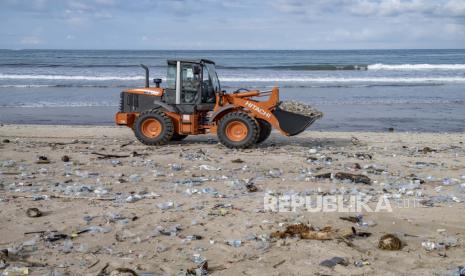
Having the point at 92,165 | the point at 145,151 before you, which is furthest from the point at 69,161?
the point at 145,151

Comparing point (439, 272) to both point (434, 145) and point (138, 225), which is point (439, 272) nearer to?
point (138, 225)

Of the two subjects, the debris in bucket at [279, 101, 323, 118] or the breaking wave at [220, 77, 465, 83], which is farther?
the breaking wave at [220, 77, 465, 83]

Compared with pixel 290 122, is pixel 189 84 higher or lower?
higher

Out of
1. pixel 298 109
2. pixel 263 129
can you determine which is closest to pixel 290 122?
pixel 298 109

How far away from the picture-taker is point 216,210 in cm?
736

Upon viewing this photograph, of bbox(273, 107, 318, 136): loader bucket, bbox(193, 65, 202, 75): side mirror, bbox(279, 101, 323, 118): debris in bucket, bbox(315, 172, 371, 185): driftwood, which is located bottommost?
bbox(315, 172, 371, 185): driftwood

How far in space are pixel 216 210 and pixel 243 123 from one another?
5298 millimetres

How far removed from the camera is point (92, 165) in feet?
34.4

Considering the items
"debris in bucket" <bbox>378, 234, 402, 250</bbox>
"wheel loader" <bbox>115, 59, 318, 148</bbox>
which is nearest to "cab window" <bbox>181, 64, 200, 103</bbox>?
"wheel loader" <bbox>115, 59, 318, 148</bbox>

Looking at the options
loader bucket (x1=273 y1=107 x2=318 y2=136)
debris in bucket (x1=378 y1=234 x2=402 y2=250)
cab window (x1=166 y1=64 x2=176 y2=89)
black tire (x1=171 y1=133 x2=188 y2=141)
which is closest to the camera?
debris in bucket (x1=378 y1=234 x2=402 y2=250)

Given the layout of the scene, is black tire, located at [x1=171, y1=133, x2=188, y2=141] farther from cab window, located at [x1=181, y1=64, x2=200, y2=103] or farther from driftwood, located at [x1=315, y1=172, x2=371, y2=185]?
driftwood, located at [x1=315, y1=172, x2=371, y2=185]

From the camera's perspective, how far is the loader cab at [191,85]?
1268 cm

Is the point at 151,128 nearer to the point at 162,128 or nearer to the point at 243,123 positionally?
the point at 162,128

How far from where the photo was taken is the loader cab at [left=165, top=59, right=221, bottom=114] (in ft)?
41.6
